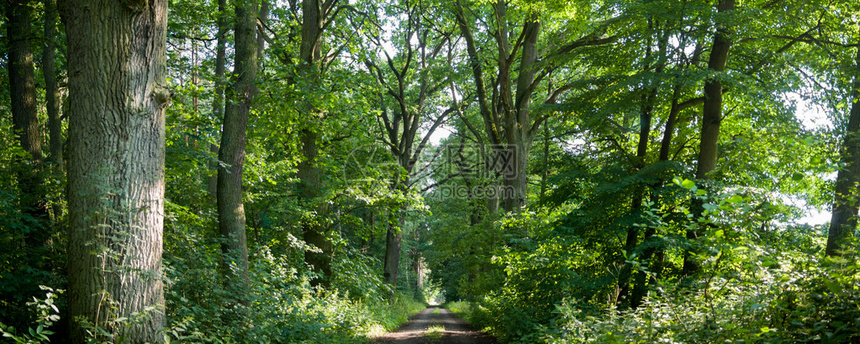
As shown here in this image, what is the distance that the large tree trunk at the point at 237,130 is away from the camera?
8.23 m

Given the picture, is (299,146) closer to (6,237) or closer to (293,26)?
(293,26)

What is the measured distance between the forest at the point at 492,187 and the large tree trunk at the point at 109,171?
20mm

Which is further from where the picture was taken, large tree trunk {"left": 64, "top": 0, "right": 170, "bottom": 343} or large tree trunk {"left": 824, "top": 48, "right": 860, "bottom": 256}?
large tree trunk {"left": 824, "top": 48, "right": 860, "bottom": 256}

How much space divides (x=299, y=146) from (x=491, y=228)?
589 cm

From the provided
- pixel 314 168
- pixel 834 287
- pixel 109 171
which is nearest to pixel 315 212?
pixel 314 168

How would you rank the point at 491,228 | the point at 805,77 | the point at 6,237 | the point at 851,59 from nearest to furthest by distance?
the point at 6,237 < the point at 851,59 < the point at 805,77 < the point at 491,228

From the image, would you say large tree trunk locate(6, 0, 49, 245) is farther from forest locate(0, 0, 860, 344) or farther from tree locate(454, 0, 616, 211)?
tree locate(454, 0, 616, 211)

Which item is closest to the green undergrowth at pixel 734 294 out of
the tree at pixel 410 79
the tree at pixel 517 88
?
the tree at pixel 517 88

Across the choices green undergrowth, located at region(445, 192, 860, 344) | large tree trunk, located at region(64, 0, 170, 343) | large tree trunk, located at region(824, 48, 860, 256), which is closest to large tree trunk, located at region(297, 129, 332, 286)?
green undergrowth, located at region(445, 192, 860, 344)

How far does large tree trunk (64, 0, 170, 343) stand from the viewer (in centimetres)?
410

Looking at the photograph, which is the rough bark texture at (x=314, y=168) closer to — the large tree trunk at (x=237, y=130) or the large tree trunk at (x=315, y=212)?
the large tree trunk at (x=315, y=212)

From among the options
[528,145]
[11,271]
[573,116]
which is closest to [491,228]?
[528,145]

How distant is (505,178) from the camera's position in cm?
1417

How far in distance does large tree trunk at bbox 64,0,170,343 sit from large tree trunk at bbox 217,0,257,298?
3786 mm
